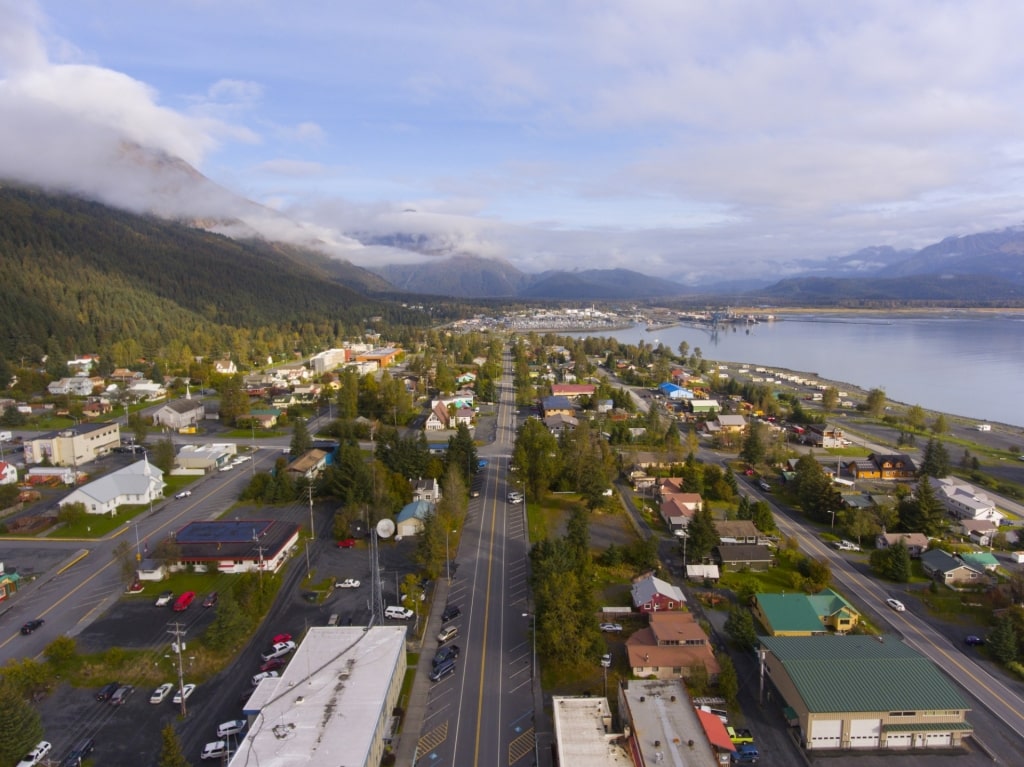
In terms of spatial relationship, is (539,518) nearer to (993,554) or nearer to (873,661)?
(873,661)

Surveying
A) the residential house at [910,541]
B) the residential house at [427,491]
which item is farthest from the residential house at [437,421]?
the residential house at [910,541]

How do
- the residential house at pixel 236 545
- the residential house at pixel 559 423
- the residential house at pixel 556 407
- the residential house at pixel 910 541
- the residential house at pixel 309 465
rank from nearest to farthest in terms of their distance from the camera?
the residential house at pixel 236 545 < the residential house at pixel 910 541 < the residential house at pixel 309 465 < the residential house at pixel 559 423 < the residential house at pixel 556 407

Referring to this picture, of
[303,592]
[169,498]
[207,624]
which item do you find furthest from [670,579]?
[169,498]

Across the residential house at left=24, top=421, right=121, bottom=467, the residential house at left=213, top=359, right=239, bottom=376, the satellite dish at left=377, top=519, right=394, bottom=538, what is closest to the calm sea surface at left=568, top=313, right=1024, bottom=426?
the satellite dish at left=377, top=519, right=394, bottom=538

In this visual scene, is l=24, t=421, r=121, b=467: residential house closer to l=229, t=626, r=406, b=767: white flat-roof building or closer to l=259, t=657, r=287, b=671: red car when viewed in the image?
l=259, t=657, r=287, b=671: red car

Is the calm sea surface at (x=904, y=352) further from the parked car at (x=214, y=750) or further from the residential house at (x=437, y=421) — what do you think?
the parked car at (x=214, y=750)

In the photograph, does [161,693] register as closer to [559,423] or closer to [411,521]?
[411,521]
